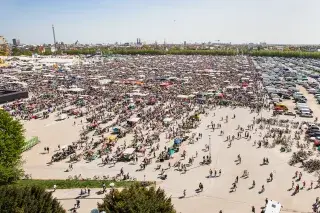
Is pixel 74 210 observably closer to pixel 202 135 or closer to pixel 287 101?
pixel 202 135

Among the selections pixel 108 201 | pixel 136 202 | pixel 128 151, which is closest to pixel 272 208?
pixel 136 202

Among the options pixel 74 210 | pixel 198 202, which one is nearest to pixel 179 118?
pixel 198 202

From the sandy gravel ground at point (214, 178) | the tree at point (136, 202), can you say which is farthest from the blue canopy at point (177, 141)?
the tree at point (136, 202)

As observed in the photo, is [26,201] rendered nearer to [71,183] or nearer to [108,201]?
[108,201]

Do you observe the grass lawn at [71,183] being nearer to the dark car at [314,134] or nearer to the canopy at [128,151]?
the canopy at [128,151]

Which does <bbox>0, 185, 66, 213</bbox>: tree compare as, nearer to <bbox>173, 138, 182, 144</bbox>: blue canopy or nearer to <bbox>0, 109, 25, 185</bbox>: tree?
<bbox>0, 109, 25, 185</bbox>: tree

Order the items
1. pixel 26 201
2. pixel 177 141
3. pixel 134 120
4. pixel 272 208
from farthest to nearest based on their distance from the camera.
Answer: pixel 134 120
pixel 177 141
pixel 272 208
pixel 26 201
